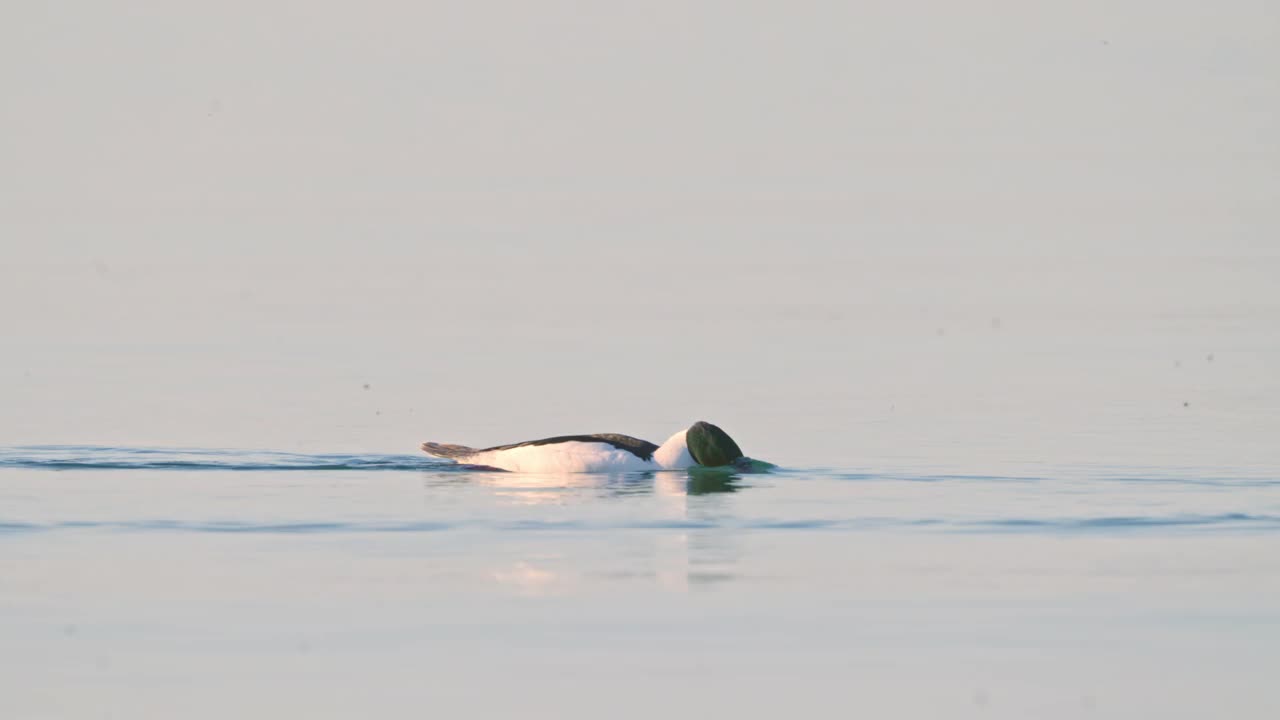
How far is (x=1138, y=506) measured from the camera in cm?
2098

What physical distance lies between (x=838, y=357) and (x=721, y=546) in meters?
16.9

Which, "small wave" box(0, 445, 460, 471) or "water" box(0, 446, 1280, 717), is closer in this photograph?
"water" box(0, 446, 1280, 717)

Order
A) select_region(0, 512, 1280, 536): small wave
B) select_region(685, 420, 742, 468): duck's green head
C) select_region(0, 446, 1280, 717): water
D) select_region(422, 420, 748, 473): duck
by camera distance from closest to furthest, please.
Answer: select_region(0, 446, 1280, 717): water → select_region(0, 512, 1280, 536): small wave → select_region(422, 420, 748, 473): duck → select_region(685, 420, 742, 468): duck's green head

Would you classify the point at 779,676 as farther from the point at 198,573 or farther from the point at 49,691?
the point at 198,573

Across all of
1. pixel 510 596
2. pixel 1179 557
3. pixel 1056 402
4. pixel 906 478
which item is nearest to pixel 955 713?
pixel 510 596

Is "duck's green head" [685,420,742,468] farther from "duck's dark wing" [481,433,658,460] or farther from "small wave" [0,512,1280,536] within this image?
"small wave" [0,512,1280,536]

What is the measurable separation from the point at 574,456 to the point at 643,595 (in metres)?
9.26

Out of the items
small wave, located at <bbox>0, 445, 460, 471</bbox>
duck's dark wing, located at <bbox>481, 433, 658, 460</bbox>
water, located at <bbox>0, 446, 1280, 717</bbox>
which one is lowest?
water, located at <bbox>0, 446, 1280, 717</bbox>

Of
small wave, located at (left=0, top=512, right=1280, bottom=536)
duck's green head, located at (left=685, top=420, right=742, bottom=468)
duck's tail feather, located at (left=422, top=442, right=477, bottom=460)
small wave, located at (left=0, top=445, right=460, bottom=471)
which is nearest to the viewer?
small wave, located at (left=0, top=512, right=1280, bottom=536)

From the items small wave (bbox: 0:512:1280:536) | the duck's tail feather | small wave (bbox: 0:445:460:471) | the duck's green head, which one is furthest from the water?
the duck's tail feather

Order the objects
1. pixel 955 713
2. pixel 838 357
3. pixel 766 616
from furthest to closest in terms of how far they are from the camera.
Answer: pixel 838 357 < pixel 766 616 < pixel 955 713

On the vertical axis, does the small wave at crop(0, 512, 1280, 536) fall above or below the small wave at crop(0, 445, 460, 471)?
below

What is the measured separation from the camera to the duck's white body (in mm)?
24906

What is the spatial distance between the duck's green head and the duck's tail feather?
2.37 meters
